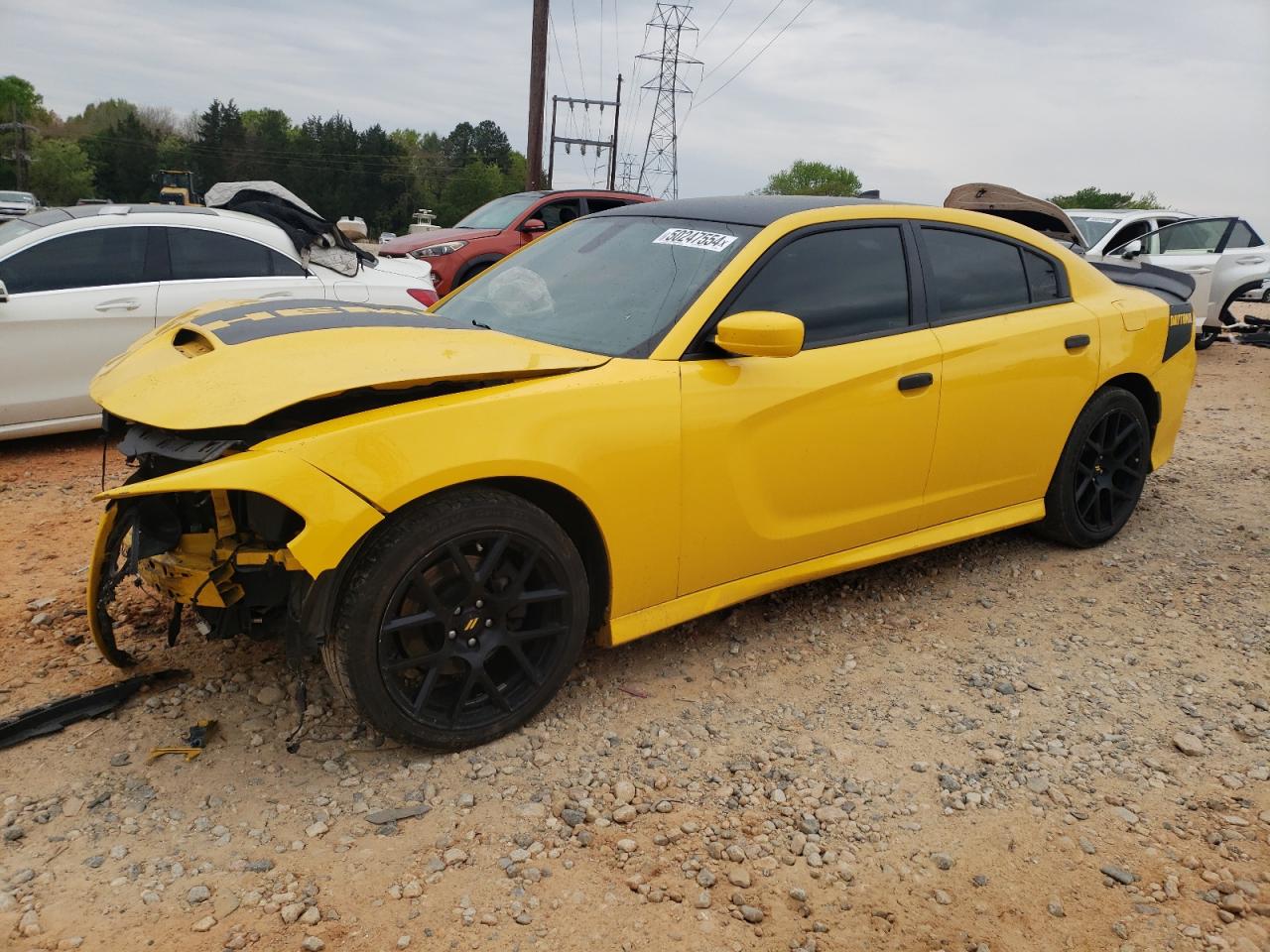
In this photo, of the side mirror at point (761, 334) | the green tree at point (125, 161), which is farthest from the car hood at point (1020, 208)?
the green tree at point (125, 161)

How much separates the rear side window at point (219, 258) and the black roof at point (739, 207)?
3.45m

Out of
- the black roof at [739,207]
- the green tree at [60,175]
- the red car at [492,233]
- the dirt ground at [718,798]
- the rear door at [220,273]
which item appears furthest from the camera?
the green tree at [60,175]

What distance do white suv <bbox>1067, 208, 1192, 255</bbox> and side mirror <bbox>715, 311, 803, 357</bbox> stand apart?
9.68 m

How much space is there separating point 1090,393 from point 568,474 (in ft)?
Result: 9.04

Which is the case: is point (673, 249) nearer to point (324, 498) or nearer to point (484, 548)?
point (484, 548)

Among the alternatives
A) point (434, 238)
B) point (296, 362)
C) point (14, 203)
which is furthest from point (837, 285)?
point (14, 203)

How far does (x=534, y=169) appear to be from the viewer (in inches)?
839

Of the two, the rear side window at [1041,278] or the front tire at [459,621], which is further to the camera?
the rear side window at [1041,278]

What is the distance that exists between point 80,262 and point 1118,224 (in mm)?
10913

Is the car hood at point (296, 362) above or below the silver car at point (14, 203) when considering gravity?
below

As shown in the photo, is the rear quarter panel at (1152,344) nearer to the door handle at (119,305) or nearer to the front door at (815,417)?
the front door at (815,417)

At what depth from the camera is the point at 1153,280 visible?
16.9 feet

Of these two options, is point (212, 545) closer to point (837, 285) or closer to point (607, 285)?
point (607, 285)

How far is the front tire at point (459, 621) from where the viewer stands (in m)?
2.54
